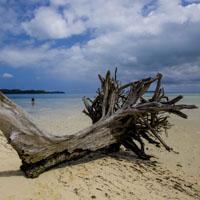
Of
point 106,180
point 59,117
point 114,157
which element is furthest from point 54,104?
point 106,180

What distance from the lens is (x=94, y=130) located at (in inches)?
260

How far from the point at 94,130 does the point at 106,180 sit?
124cm

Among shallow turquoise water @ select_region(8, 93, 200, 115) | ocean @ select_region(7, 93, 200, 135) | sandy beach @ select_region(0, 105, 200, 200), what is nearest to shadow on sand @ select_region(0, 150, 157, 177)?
sandy beach @ select_region(0, 105, 200, 200)

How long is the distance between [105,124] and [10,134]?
7.66ft

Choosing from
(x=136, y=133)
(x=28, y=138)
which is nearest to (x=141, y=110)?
(x=136, y=133)

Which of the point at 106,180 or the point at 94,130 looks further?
the point at 94,130

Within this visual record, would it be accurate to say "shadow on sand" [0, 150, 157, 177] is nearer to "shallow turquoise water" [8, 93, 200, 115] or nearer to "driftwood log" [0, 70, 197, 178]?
"driftwood log" [0, 70, 197, 178]

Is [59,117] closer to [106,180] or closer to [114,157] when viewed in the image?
[114,157]

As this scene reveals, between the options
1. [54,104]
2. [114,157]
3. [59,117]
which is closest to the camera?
[114,157]

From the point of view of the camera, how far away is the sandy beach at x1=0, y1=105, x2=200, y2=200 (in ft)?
16.6

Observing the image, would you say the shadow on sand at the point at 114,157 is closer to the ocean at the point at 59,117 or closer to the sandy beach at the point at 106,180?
the sandy beach at the point at 106,180

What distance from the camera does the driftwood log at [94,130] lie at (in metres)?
5.34

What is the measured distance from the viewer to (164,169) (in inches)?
282

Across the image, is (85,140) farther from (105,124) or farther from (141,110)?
(141,110)
